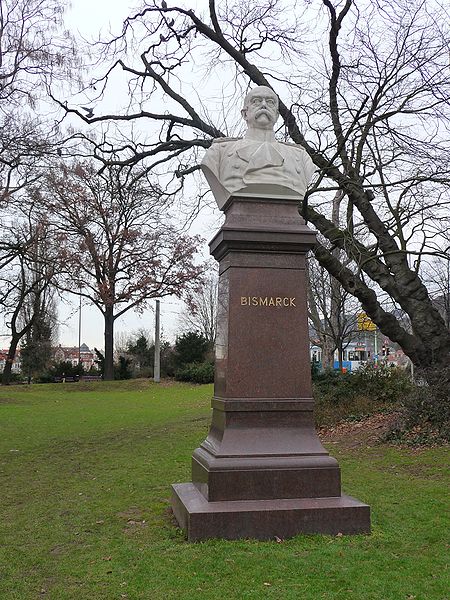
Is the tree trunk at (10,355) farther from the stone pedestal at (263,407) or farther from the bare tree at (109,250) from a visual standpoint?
the stone pedestal at (263,407)

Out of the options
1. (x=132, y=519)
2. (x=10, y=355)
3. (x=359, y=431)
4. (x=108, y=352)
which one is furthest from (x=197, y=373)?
(x=132, y=519)

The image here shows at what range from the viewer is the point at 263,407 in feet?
21.1

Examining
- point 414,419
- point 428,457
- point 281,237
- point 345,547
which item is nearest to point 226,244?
point 281,237

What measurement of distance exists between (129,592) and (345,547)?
1902mm

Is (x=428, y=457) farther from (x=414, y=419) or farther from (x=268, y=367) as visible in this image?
(x=268, y=367)

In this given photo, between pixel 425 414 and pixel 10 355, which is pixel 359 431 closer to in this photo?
pixel 425 414

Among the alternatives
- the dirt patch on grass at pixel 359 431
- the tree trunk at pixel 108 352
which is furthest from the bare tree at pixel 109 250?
the dirt patch on grass at pixel 359 431

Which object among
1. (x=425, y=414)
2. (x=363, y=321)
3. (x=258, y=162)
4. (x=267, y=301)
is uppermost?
(x=258, y=162)

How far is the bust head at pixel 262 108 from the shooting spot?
24.2 feet

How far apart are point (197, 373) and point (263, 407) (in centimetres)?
3075

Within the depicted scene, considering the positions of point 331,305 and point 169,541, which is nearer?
point 169,541

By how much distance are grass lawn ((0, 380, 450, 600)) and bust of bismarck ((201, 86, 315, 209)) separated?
359 cm

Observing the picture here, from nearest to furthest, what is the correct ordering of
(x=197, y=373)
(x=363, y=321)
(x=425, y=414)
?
(x=425, y=414) < (x=363, y=321) < (x=197, y=373)

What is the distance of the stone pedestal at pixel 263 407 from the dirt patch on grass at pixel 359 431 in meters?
5.81
